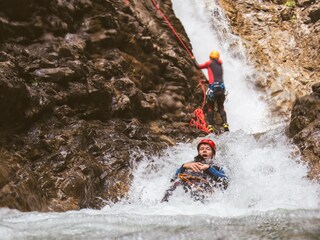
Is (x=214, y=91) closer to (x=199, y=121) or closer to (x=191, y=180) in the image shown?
(x=199, y=121)

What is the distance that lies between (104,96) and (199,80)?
4341 mm

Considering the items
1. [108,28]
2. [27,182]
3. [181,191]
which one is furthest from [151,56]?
[27,182]

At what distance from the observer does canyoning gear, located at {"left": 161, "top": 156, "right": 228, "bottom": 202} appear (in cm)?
548

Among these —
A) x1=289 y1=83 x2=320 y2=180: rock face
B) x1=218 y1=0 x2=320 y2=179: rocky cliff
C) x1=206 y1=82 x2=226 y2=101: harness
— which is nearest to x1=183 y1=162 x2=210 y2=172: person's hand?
x1=289 y1=83 x2=320 y2=180: rock face

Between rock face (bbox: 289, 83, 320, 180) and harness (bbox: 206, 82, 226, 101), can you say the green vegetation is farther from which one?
rock face (bbox: 289, 83, 320, 180)

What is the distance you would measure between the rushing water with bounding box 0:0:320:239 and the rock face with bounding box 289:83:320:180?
0.17 meters

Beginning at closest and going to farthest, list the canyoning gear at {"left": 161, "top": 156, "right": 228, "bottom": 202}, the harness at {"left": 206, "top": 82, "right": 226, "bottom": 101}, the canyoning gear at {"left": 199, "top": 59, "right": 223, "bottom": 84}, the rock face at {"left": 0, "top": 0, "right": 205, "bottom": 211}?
1. the canyoning gear at {"left": 161, "top": 156, "right": 228, "bottom": 202}
2. the rock face at {"left": 0, "top": 0, "right": 205, "bottom": 211}
3. the harness at {"left": 206, "top": 82, "right": 226, "bottom": 101}
4. the canyoning gear at {"left": 199, "top": 59, "right": 223, "bottom": 84}

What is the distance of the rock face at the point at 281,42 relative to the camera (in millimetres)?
13984

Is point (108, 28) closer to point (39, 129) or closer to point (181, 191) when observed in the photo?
point (39, 129)

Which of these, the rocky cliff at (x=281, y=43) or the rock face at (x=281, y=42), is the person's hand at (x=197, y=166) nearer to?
the rocky cliff at (x=281, y=43)

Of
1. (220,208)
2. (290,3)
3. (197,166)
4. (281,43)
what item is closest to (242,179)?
(197,166)

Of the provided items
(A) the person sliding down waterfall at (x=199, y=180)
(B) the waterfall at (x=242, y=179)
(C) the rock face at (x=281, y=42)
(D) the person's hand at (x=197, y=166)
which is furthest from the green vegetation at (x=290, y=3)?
(D) the person's hand at (x=197, y=166)

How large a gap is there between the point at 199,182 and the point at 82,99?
9.54 feet

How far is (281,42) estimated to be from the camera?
Result: 15.2 m
